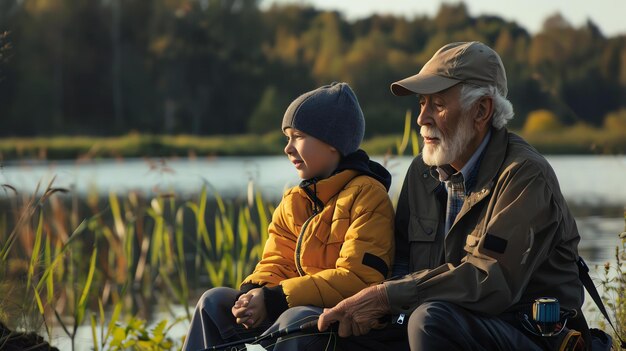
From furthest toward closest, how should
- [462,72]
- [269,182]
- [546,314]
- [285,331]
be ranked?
[269,182] < [462,72] < [285,331] < [546,314]

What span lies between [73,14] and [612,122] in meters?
23.1

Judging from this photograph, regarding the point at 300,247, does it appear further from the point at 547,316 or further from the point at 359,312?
the point at 547,316

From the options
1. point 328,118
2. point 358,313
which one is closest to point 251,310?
point 358,313

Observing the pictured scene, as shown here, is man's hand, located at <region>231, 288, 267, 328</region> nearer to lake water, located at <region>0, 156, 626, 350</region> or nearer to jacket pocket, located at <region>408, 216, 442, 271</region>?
jacket pocket, located at <region>408, 216, 442, 271</region>

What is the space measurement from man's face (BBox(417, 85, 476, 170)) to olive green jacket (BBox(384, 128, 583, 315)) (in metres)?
0.07

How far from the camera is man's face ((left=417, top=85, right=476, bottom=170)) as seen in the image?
2934 millimetres

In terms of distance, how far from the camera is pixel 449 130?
2.95m

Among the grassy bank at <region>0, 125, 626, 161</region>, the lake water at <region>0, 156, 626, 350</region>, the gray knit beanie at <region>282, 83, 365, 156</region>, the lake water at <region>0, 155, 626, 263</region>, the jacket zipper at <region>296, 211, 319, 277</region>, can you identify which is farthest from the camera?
the grassy bank at <region>0, 125, 626, 161</region>

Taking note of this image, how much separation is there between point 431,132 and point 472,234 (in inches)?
13.1

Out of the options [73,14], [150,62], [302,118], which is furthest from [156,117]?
[302,118]

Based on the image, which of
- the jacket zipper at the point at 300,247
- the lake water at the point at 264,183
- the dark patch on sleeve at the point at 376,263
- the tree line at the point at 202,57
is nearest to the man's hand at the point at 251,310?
the jacket zipper at the point at 300,247

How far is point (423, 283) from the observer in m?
2.75

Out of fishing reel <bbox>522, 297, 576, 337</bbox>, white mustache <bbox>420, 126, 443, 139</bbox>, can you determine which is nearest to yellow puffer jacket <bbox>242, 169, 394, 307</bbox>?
white mustache <bbox>420, 126, 443, 139</bbox>

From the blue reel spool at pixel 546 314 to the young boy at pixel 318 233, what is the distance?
526mm
